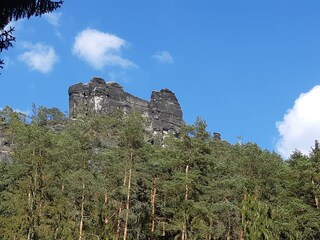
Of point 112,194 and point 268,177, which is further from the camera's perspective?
point 268,177

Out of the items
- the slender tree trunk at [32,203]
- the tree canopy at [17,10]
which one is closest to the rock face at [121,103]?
the slender tree trunk at [32,203]

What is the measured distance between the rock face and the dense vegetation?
71656 mm

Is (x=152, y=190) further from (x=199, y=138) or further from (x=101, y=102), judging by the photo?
(x=101, y=102)

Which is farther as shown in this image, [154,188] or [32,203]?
[154,188]

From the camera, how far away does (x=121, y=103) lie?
110625 mm

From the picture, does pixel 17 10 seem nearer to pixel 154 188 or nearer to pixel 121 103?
pixel 154 188

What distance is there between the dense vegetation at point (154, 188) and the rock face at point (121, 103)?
71.7 m

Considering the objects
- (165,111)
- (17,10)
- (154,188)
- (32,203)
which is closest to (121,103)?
(165,111)

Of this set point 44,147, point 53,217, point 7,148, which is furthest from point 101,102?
point 53,217

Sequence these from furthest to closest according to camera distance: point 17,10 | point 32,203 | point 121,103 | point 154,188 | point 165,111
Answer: point 165,111
point 121,103
point 154,188
point 32,203
point 17,10

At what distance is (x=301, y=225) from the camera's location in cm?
2922

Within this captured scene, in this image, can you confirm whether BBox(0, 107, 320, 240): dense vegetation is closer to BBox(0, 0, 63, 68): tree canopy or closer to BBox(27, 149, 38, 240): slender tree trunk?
BBox(27, 149, 38, 240): slender tree trunk

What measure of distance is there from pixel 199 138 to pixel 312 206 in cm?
975

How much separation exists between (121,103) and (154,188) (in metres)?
78.6
